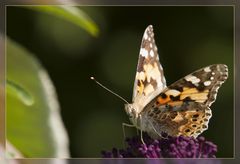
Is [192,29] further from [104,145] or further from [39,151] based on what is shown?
[39,151]

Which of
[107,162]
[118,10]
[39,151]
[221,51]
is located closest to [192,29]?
[221,51]

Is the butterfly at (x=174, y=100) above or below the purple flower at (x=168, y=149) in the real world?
above

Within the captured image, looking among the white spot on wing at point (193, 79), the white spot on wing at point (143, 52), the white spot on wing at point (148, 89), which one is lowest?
the white spot on wing at point (148, 89)

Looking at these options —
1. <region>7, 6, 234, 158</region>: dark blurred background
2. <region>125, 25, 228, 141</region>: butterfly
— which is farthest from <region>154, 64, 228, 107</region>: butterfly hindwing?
<region>7, 6, 234, 158</region>: dark blurred background

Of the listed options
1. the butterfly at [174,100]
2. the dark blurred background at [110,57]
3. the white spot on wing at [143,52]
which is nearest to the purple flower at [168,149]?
the butterfly at [174,100]

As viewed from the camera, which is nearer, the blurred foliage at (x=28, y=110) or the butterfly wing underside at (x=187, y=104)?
the blurred foliage at (x=28, y=110)

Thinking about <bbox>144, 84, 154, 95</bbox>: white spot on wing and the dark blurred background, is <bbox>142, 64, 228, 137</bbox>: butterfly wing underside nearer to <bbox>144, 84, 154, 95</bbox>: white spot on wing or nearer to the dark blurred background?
<bbox>144, 84, 154, 95</bbox>: white spot on wing

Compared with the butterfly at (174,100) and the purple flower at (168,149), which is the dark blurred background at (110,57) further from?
the purple flower at (168,149)

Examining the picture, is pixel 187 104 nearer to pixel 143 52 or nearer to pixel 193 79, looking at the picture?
pixel 193 79
